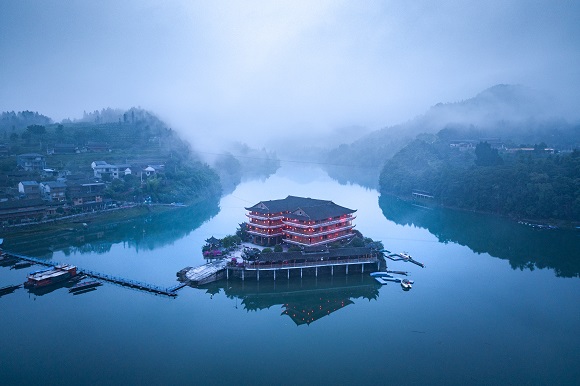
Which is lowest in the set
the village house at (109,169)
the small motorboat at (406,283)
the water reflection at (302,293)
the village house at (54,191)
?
the water reflection at (302,293)

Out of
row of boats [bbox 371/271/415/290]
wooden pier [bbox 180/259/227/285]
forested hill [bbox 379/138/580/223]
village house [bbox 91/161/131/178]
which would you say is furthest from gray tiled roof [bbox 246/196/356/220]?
village house [bbox 91/161/131/178]

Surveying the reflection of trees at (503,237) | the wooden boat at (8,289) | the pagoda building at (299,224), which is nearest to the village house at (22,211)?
the wooden boat at (8,289)

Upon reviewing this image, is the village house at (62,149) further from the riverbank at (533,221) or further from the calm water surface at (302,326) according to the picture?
the riverbank at (533,221)

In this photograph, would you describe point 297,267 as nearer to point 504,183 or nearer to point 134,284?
point 134,284

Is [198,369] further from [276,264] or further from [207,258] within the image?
[207,258]

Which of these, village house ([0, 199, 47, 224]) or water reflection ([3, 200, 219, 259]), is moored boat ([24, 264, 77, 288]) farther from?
village house ([0, 199, 47, 224])

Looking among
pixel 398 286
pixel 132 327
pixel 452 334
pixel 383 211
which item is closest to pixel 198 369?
pixel 132 327
